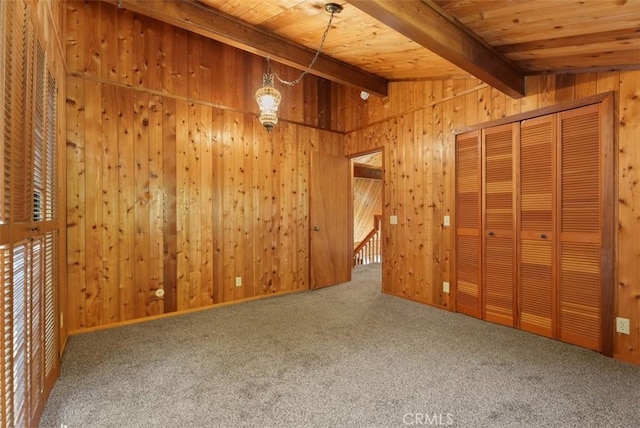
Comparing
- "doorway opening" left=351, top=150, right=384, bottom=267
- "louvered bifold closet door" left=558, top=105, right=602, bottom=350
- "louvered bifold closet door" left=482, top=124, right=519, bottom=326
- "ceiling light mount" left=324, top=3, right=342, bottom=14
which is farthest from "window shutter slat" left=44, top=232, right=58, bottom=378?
"doorway opening" left=351, top=150, right=384, bottom=267

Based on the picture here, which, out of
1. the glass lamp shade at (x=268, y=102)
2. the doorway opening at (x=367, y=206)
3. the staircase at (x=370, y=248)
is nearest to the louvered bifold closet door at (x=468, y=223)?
the glass lamp shade at (x=268, y=102)

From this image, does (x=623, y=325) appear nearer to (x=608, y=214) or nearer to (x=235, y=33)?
(x=608, y=214)

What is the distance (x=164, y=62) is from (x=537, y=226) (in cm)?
422

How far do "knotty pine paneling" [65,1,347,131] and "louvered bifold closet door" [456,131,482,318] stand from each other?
2298mm

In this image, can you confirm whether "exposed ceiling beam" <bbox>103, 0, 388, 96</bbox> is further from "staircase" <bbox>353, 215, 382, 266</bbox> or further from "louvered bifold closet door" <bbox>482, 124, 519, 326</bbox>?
"staircase" <bbox>353, 215, 382, 266</bbox>

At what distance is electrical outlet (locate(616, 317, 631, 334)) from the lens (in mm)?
2490

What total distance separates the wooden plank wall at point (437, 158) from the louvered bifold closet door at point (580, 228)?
0.15 m

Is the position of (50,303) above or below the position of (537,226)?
below

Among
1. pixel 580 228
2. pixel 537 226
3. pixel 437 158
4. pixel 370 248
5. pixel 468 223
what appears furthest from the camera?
pixel 370 248

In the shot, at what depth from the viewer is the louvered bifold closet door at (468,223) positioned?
3518 millimetres

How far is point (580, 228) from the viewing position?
2.76 m

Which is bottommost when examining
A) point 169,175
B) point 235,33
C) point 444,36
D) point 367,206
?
point 367,206

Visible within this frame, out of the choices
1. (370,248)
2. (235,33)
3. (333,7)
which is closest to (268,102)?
(235,33)

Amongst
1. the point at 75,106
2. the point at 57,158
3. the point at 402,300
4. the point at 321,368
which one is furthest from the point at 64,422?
the point at 402,300
